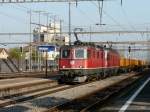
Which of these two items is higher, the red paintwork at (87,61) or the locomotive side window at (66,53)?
the locomotive side window at (66,53)

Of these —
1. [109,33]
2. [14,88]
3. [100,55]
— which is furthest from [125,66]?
[14,88]

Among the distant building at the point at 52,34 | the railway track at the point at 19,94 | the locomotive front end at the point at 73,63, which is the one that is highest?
the distant building at the point at 52,34

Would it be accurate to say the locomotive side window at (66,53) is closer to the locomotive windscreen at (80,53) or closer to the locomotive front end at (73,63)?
the locomotive front end at (73,63)

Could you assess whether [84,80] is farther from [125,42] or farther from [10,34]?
[125,42]

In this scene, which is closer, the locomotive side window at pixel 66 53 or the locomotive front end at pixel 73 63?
the locomotive front end at pixel 73 63

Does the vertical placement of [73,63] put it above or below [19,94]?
above

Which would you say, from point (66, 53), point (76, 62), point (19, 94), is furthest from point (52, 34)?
point (19, 94)

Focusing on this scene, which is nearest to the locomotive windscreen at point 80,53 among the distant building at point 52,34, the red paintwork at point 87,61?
the red paintwork at point 87,61

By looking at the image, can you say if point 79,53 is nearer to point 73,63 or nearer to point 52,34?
point 73,63

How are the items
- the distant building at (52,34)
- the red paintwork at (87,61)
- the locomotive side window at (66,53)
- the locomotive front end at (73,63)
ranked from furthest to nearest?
the distant building at (52,34) → the locomotive side window at (66,53) → the red paintwork at (87,61) → the locomotive front end at (73,63)

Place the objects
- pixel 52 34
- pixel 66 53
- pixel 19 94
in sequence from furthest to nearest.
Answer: pixel 52 34 < pixel 66 53 < pixel 19 94

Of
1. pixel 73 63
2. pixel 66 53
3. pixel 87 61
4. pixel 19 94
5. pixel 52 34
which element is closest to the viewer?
pixel 19 94

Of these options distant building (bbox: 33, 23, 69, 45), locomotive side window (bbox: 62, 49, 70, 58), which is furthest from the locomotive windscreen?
distant building (bbox: 33, 23, 69, 45)

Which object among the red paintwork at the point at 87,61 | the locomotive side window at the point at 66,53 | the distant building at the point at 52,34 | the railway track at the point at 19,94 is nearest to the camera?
the railway track at the point at 19,94
